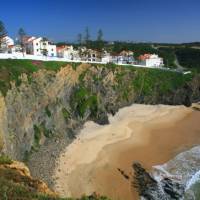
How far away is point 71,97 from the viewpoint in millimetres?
57469

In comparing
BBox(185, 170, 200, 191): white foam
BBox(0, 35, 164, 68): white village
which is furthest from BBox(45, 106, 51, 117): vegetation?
BBox(0, 35, 164, 68): white village

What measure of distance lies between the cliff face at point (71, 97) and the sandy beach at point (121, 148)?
296 cm

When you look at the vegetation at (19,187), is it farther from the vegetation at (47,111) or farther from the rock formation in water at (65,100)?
the vegetation at (47,111)

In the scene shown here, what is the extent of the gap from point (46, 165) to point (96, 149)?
9.02m

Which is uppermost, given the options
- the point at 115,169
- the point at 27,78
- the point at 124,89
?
the point at 27,78

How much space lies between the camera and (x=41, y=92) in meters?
49.2

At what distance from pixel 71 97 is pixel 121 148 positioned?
43.2 feet

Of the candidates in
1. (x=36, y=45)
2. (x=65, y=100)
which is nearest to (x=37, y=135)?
(x=65, y=100)

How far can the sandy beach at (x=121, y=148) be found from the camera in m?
37.2

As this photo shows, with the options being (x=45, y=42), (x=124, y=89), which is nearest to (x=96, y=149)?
(x=124, y=89)

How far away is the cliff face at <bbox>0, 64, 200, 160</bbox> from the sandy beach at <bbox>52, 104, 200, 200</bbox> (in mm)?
2959

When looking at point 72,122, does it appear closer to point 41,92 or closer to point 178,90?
point 41,92

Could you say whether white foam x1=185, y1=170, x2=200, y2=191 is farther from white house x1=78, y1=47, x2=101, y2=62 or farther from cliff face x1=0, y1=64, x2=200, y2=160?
white house x1=78, y1=47, x2=101, y2=62

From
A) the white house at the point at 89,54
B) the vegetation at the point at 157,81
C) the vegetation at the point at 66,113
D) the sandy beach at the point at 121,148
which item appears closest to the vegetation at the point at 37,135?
the sandy beach at the point at 121,148
